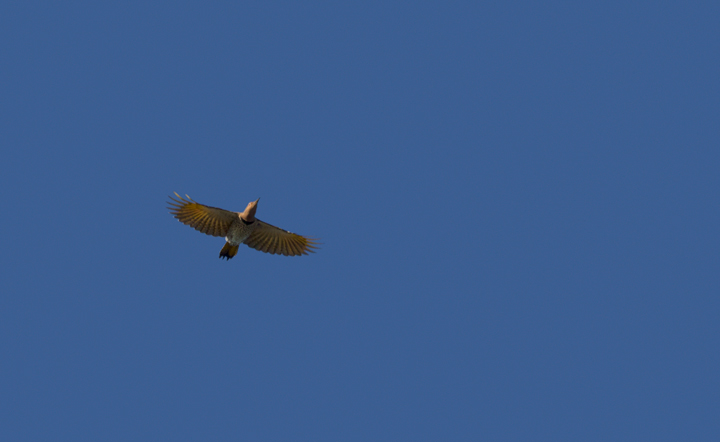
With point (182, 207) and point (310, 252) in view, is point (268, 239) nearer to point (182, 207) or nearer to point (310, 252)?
point (310, 252)

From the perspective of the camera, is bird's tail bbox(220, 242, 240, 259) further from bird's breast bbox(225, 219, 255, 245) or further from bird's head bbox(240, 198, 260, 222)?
bird's head bbox(240, 198, 260, 222)

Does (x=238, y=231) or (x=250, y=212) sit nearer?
(x=250, y=212)

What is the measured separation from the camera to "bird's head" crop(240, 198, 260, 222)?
20.1m

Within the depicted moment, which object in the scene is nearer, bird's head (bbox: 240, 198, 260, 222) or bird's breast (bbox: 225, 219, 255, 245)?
bird's head (bbox: 240, 198, 260, 222)

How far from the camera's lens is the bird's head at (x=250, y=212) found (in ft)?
65.9

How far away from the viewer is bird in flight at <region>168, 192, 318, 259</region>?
2025 centimetres

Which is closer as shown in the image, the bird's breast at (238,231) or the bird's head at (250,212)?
the bird's head at (250,212)

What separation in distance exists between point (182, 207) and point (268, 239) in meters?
2.97

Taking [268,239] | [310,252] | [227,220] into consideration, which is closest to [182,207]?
[227,220]

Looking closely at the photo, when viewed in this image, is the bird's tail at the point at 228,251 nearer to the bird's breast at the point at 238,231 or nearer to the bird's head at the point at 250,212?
the bird's breast at the point at 238,231

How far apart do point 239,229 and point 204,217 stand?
1174 mm

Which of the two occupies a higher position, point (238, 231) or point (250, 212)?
point (250, 212)

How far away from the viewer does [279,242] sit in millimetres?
21375

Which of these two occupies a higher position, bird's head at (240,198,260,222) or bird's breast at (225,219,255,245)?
bird's head at (240,198,260,222)
